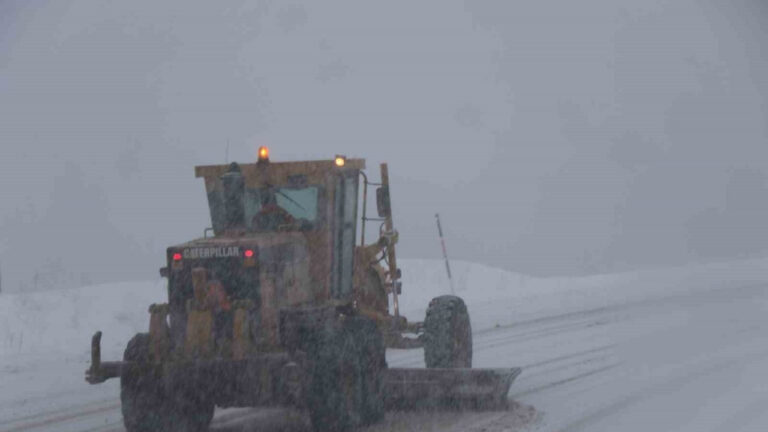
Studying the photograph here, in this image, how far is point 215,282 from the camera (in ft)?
30.2

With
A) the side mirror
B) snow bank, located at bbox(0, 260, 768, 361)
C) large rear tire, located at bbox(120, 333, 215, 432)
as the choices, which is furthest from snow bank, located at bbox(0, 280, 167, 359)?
large rear tire, located at bbox(120, 333, 215, 432)

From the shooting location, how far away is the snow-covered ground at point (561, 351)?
402 inches

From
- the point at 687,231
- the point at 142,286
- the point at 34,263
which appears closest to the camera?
the point at 142,286

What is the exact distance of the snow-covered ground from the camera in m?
10.2

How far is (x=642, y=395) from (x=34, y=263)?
29.3 metres

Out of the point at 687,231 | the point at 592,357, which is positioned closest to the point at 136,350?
the point at 592,357

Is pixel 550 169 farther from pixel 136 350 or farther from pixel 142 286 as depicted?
pixel 136 350

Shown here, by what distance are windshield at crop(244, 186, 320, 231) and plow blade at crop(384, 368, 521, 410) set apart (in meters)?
1.94

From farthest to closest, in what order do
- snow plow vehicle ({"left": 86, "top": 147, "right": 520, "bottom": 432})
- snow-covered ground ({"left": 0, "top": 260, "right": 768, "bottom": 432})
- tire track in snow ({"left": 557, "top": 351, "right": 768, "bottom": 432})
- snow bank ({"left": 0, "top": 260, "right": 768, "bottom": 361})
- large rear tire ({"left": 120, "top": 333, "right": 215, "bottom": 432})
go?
snow bank ({"left": 0, "top": 260, "right": 768, "bottom": 361}), snow-covered ground ({"left": 0, "top": 260, "right": 768, "bottom": 432}), tire track in snow ({"left": 557, "top": 351, "right": 768, "bottom": 432}), large rear tire ({"left": 120, "top": 333, "right": 215, "bottom": 432}), snow plow vehicle ({"left": 86, "top": 147, "right": 520, "bottom": 432})

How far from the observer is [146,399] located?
30.7 feet

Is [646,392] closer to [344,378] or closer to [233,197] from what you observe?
[344,378]

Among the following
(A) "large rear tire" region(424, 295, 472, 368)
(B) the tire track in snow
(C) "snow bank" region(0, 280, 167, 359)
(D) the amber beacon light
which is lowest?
(B) the tire track in snow

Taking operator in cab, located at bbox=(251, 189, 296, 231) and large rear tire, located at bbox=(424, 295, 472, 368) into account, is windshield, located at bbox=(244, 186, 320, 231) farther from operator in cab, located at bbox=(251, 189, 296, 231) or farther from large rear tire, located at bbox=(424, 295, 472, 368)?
large rear tire, located at bbox=(424, 295, 472, 368)

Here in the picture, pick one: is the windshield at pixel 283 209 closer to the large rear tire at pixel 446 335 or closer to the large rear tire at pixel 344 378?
the large rear tire at pixel 344 378
